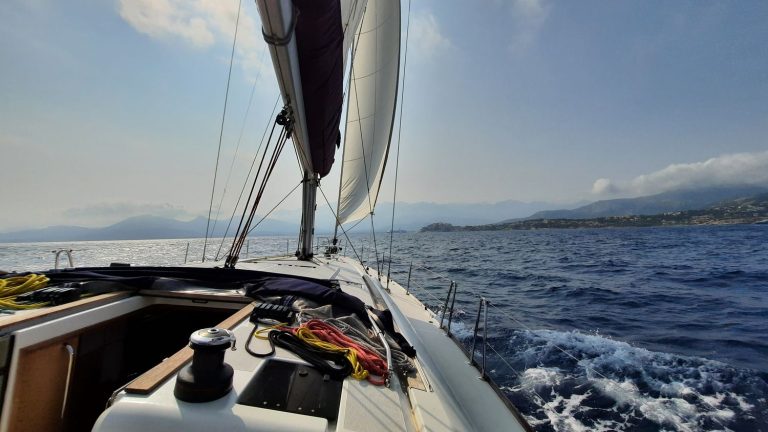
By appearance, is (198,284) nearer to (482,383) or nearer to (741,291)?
(482,383)

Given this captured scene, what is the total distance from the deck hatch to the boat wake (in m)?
2.52

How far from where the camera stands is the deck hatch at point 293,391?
4.73ft

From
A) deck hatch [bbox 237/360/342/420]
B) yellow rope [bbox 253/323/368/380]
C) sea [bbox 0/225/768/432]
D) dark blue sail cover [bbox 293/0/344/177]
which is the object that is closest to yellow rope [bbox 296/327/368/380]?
yellow rope [bbox 253/323/368/380]

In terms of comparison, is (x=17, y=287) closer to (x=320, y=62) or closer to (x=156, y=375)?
(x=156, y=375)

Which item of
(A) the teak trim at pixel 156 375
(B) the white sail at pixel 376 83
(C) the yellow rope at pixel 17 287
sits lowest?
(A) the teak trim at pixel 156 375

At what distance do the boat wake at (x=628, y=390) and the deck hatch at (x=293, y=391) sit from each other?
2.52 metres

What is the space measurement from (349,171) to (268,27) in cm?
651

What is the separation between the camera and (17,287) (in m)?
2.42

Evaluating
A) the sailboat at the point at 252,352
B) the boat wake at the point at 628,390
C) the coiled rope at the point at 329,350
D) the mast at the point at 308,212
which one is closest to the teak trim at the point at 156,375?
the sailboat at the point at 252,352

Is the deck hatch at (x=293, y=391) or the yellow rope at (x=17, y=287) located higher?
the yellow rope at (x=17, y=287)

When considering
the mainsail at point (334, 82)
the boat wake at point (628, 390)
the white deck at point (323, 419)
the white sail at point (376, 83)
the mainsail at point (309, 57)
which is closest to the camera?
→ the white deck at point (323, 419)

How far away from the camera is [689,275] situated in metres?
13.2

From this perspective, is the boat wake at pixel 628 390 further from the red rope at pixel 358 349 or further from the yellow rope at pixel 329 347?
the yellow rope at pixel 329 347

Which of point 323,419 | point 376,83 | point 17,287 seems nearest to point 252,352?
point 323,419
